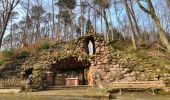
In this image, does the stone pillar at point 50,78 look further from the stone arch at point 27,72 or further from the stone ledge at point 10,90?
the stone ledge at point 10,90

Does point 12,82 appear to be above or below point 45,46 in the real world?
below

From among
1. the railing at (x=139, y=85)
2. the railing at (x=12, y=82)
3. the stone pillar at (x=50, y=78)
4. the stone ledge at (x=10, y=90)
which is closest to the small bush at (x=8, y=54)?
the railing at (x=12, y=82)

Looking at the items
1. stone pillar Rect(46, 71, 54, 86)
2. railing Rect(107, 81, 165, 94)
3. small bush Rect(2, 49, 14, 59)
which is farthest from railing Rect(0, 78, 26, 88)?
railing Rect(107, 81, 165, 94)

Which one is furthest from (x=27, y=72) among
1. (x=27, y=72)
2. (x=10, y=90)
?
(x=10, y=90)

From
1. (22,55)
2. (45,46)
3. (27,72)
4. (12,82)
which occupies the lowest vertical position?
(12,82)

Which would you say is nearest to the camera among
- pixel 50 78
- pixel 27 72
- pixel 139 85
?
pixel 139 85

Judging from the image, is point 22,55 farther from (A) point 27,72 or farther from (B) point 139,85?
(B) point 139,85

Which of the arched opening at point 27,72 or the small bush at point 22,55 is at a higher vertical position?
A: the small bush at point 22,55

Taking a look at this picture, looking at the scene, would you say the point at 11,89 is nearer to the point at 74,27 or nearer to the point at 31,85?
the point at 31,85

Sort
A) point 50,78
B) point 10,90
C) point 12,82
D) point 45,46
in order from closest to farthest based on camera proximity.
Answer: point 10,90 → point 12,82 → point 50,78 → point 45,46

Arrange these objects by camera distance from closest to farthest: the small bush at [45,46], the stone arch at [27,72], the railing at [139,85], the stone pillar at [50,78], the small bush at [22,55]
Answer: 1. the railing at [139,85]
2. the stone pillar at [50,78]
3. the stone arch at [27,72]
4. the small bush at [22,55]
5. the small bush at [45,46]

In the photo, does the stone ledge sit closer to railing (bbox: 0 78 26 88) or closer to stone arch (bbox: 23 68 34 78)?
railing (bbox: 0 78 26 88)

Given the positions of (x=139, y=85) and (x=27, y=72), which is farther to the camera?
(x=27, y=72)

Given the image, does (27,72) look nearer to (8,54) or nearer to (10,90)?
(8,54)
